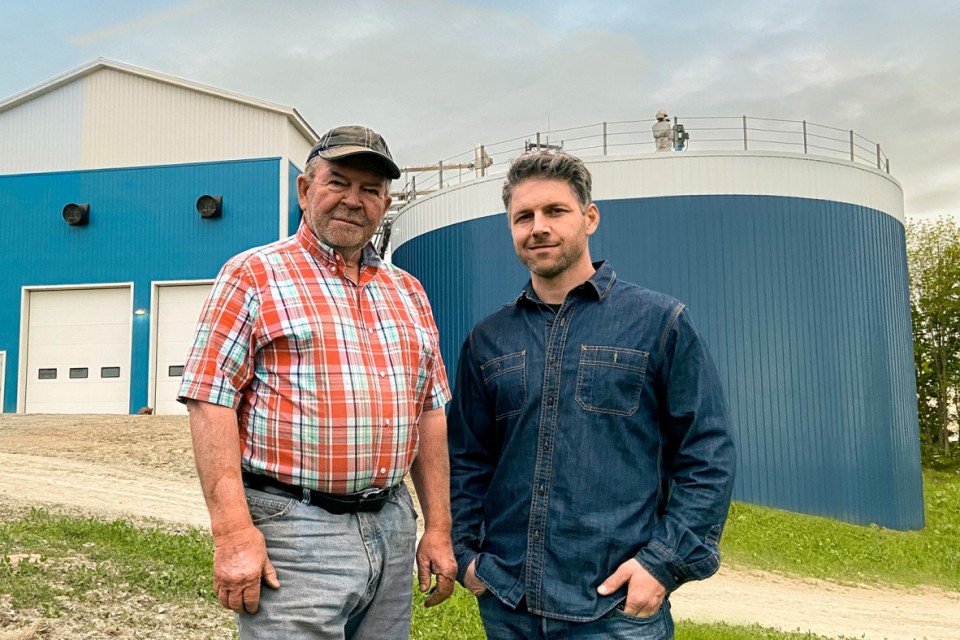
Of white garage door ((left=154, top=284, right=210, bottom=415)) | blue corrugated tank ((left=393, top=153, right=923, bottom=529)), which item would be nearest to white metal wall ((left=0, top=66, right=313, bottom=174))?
white garage door ((left=154, top=284, right=210, bottom=415))

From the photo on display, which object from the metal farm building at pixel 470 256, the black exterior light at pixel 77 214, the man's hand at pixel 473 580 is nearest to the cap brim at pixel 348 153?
the man's hand at pixel 473 580

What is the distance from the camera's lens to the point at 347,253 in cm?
289

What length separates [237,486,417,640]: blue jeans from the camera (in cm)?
Answer: 251

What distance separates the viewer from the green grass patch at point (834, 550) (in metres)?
12.4

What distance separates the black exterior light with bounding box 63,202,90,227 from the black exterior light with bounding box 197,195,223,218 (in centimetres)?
310

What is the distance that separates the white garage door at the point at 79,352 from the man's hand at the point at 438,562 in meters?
19.7

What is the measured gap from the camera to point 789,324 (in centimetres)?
1734

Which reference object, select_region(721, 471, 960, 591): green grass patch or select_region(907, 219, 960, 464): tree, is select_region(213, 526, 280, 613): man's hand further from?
select_region(907, 219, 960, 464): tree

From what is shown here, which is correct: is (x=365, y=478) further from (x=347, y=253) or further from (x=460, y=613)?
(x=460, y=613)

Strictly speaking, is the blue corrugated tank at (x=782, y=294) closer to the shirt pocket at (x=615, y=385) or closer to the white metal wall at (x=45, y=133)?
the white metal wall at (x=45, y=133)

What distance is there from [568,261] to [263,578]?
55.0 inches

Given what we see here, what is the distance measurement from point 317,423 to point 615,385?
0.95 meters

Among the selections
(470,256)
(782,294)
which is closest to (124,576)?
(470,256)

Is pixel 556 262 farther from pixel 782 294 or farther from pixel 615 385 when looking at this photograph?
pixel 782 294
